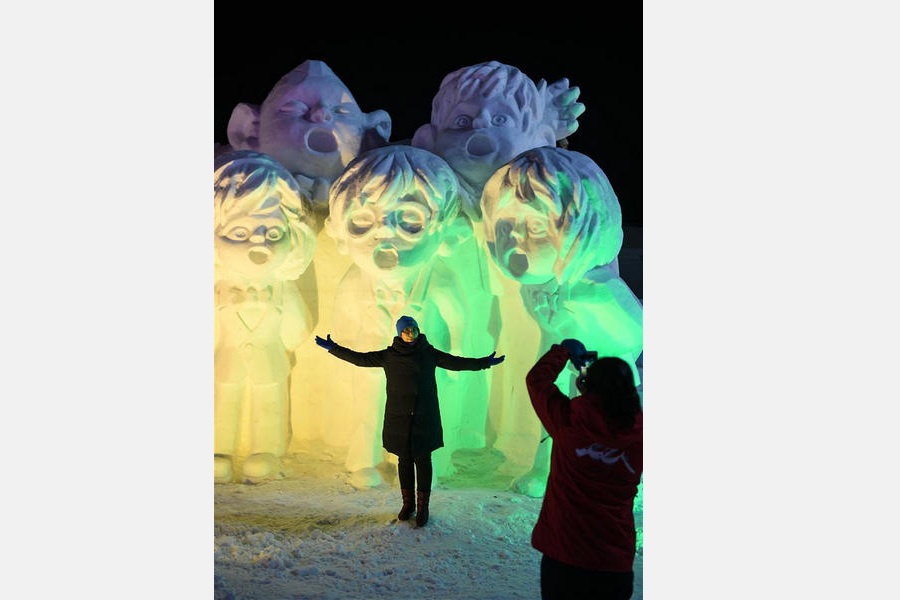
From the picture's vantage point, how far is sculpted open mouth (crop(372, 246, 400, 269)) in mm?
4938

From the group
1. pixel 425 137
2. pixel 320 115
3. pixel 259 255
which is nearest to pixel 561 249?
pixel 425 137

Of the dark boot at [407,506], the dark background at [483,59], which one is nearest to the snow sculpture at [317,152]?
the dark background at [483,59]

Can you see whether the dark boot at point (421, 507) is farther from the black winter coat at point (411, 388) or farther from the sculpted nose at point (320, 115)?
the sculpted nose at point (320, 115)

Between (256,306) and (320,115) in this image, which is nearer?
(256,306)

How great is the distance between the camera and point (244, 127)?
19.6 feet

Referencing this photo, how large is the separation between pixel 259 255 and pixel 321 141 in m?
0.91

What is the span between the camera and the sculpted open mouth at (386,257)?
16.2 ft

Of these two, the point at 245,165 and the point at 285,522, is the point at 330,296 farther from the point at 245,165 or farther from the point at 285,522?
the point at 285,522

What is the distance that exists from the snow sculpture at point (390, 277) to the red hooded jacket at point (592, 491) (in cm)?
167

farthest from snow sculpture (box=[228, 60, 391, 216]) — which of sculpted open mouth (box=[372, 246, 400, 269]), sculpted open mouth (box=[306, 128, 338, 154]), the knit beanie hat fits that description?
the knit beanie hat

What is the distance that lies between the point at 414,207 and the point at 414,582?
5.47ft

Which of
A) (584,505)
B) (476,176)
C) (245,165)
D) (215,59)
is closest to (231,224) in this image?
(245,165)

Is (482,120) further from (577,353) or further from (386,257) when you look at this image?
(577,353)

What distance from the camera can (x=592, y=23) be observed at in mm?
4812
